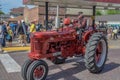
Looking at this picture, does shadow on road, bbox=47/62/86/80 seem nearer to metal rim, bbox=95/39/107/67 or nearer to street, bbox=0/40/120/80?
street, bbox=0/40/120/80

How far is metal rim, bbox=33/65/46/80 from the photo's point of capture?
7.96 meters

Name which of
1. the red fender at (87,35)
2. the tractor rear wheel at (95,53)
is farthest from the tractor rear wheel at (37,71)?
the red fender at (87,35)

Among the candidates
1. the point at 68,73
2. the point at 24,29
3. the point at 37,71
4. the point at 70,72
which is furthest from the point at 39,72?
the point at 24,29

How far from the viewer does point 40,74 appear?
319 inches

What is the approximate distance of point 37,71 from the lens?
8.01 metres

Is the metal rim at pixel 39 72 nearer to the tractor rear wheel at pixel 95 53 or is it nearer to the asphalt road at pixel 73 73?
the asphalt road at pixel 73 73

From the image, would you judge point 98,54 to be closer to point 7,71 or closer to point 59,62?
point 59,62

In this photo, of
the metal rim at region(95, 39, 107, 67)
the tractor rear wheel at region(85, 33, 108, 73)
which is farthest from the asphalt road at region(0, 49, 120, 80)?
the metal rim at region(95, 39, 107, 67)

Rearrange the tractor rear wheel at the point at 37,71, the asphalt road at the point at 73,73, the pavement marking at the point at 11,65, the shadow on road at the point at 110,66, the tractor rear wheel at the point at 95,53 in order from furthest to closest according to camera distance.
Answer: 1. the shadow on road at the point at 110,66
2. the pavement marking at the point at 11,65
3. the tractor rear wheel at the point at 95,53
4. the asphalt road at the point at 73,73
5. the tractor rear wheel at the point at 37,71

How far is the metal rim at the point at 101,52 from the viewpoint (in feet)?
32.5

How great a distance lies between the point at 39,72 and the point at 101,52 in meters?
2.99

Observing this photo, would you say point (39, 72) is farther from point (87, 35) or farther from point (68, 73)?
point (87, 35)

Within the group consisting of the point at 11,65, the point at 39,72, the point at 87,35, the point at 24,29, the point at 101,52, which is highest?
the point at 87,35

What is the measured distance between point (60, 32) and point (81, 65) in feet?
6.87
